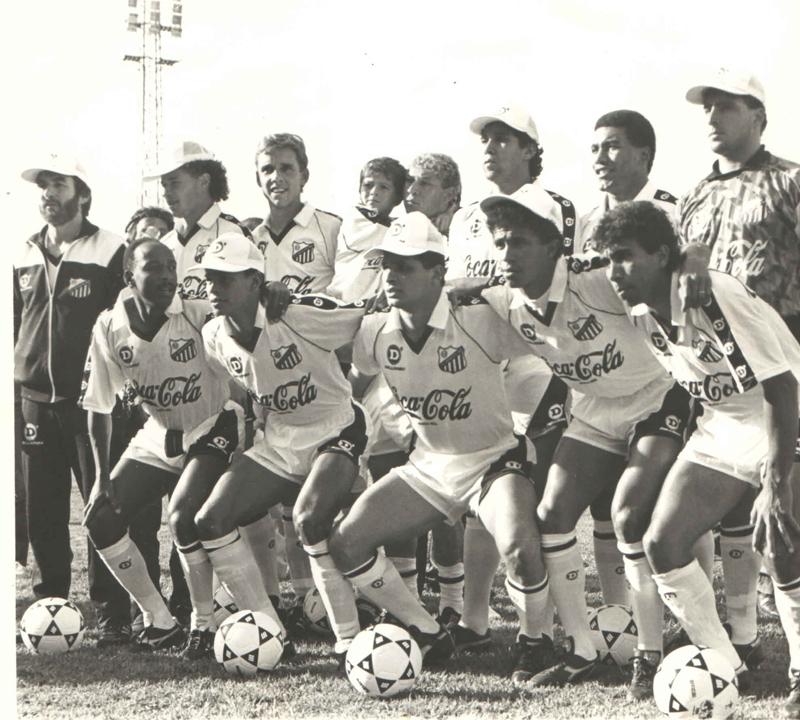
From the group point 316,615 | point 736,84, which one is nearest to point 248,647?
point 316,615

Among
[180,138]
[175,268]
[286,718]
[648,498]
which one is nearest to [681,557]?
[648,498]

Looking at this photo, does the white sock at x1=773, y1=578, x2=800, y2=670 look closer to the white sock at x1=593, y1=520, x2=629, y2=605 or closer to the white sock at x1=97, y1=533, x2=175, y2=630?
the white sock at x1=593, y1=520, x2=629, y2=605

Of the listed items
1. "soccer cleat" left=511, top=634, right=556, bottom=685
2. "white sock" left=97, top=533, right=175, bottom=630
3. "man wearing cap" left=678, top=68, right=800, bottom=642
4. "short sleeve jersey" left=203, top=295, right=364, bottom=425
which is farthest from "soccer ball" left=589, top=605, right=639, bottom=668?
"white sock" left=97, top=533, right=175, bottom=630

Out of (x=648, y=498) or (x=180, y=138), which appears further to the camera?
(x=180, y=138)

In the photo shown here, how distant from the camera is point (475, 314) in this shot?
20.3 feet

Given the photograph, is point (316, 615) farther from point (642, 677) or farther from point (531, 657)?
point (642, 677)

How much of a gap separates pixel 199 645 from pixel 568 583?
2177mm

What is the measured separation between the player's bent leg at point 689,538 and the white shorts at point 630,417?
0.45m

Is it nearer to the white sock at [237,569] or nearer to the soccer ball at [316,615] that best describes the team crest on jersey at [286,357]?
the white sock at [237,569]

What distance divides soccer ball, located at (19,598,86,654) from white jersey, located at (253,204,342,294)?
7.96 feet

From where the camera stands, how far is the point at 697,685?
4.92m

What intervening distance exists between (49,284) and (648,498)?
13.6 ft

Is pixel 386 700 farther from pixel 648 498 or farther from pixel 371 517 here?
pixel 648 498

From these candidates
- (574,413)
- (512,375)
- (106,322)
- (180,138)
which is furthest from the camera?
(180,138)
